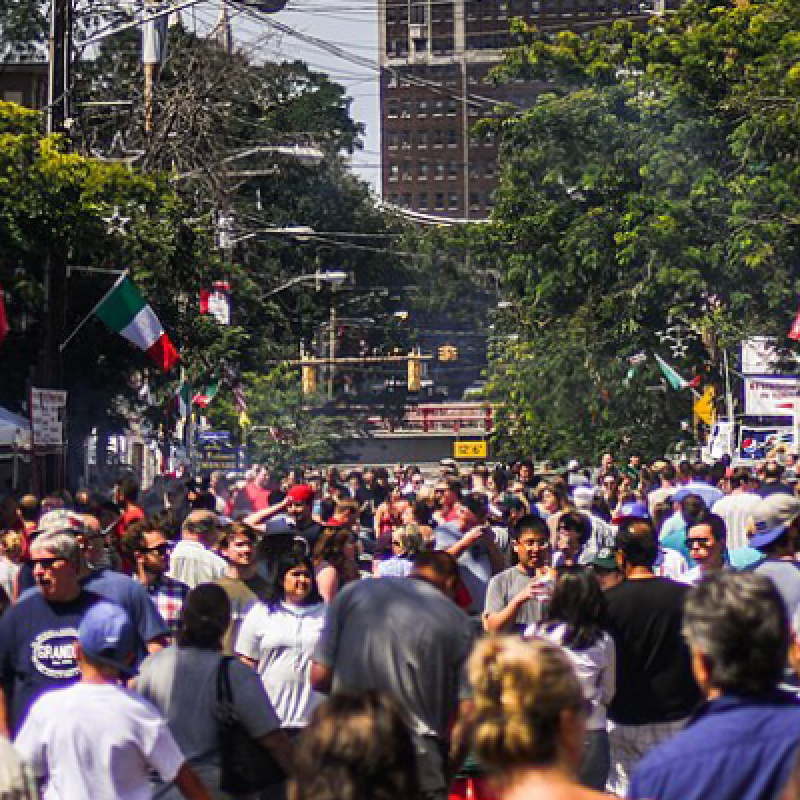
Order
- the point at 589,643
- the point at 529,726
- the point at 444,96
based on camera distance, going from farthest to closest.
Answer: the point at 444,96 < the point at 589,643 < the point at 529,726

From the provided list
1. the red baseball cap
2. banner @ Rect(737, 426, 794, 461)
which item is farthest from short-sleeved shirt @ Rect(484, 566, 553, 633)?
banner @ Rect(737, 426, 794, 461)

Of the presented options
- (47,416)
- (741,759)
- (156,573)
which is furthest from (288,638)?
(47,416)

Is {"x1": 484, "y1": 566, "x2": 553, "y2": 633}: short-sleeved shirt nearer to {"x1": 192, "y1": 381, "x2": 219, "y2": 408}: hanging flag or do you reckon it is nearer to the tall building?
{"x1": 192, "y1": 381, "x2": 219, "y2": 408}: hanging flag

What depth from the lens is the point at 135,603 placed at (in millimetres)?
8375

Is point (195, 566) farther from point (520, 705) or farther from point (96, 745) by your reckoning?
point (520, 705)

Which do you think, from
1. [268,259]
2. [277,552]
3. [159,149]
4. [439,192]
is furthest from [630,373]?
[439,192]

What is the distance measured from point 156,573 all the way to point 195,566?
1371 mm

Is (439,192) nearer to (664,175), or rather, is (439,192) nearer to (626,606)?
(664,175)

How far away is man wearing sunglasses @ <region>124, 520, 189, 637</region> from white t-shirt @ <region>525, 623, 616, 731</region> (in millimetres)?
2349

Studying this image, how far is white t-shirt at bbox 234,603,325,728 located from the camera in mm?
8680

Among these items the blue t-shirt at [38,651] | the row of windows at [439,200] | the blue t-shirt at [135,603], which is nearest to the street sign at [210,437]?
the blue t-shirt at [135,603]

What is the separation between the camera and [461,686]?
24.3ft

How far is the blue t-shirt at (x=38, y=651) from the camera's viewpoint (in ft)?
25.2

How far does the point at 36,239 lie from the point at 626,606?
1655 cm
